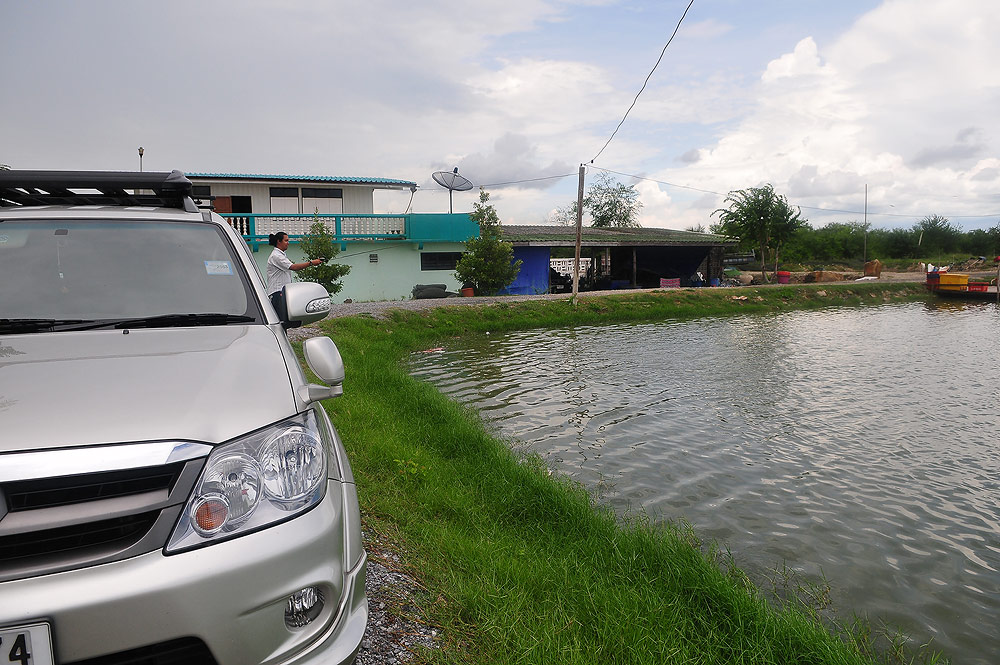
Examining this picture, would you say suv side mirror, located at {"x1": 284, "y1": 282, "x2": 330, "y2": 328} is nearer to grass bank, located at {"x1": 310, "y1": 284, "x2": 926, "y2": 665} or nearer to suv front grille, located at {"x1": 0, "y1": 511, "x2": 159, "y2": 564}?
suv front grille, located at {"x1": 0, "y1": 511, "x2": 159, "y2": 564}

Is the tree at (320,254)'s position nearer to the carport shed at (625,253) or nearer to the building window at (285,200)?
the building window at (285,200)

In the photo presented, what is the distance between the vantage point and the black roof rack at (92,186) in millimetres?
3080

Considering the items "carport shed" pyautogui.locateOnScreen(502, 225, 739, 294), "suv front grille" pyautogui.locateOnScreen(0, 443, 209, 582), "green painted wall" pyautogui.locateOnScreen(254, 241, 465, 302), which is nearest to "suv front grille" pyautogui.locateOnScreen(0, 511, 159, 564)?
"suv front grille" pyautogui.locateOnScreen(0, 443, 209, 582)

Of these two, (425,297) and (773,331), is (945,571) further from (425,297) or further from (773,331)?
(425,297)

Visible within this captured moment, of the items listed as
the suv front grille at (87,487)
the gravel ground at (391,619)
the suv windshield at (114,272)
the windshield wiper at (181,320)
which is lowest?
the gravel ground at (391,619)

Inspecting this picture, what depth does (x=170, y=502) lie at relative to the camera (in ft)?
5.49

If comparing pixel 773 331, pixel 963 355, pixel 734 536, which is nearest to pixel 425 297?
pixel 773 331

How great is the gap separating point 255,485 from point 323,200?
80.1ft

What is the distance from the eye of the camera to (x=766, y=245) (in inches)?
1481

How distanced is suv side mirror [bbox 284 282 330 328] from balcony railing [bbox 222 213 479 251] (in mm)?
19658

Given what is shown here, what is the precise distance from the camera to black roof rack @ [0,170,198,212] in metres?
3.08

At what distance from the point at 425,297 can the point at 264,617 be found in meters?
22.2

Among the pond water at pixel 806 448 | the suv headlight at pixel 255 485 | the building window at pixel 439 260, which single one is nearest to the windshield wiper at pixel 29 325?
the suv headlight at pixel 255 485

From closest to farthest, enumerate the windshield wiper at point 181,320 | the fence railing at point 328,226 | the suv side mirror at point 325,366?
the suv side mirror at point 325,366, the windshield wiper at point 181,320, the fence railing at point 328,226
